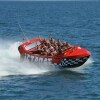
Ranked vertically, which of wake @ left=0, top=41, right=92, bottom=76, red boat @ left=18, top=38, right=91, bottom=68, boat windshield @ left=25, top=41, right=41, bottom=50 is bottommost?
wake @ left=0, top=41, right=92, bottom=76

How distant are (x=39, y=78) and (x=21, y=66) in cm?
404

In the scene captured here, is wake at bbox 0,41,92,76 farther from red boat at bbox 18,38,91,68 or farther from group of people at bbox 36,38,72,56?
group of people at bbox 36,38,72,56

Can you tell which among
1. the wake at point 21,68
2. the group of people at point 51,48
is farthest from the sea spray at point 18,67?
the group of people at point 51,48

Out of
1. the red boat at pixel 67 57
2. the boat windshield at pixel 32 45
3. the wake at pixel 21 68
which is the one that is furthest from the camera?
the boat windshield at pixel 32 45

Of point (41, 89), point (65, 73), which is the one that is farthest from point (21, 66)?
point (41, 89)

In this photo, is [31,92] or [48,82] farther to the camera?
[48,82]

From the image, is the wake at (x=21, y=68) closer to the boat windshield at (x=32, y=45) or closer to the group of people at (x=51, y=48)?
the group of people at (x=51, y=48)

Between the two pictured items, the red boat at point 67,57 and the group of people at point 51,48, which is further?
the group of people at point 51,48

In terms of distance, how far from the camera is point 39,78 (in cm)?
3709

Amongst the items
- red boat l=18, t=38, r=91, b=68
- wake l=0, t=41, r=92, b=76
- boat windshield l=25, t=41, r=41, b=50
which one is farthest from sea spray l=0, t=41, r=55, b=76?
boat windshield l=25, t=41, r=41, b=50

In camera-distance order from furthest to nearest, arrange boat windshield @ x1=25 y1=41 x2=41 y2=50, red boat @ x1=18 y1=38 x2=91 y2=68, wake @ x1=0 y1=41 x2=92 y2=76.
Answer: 1. boat windshield @ x1=25 y1=41 x2=41 y2=50
2. wake @ x1=0 y1=41 x2=92 y2=76
3. red boat @ x1=18 y1=38 x2=91 y2=68

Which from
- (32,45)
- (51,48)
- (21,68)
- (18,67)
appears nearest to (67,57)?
(51,48)

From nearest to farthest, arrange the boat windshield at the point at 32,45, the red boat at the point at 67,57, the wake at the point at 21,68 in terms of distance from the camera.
→ the red boat at the point at 67,57, the wake at the point at 21,68, the boat windshield at the point at 32,45

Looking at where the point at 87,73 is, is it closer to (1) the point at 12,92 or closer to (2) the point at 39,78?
(2) the point at 39,78
